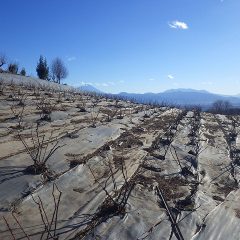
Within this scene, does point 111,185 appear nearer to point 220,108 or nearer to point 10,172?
point 10,172

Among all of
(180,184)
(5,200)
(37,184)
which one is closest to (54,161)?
(37,184)

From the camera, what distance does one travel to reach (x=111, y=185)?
190 inches

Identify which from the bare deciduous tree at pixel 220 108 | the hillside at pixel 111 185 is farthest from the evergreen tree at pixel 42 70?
the hillside at pixel 111 185

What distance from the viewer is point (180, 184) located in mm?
5289

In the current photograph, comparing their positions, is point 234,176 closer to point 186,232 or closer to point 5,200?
point 186,232

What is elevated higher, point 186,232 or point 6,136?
point 6,136

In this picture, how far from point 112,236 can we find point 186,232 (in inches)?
32.5

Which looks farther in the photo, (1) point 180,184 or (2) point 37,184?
(1) point 180,184

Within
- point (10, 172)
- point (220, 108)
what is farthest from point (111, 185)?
point (220, 108)

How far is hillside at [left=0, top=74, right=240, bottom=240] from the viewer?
3568mm

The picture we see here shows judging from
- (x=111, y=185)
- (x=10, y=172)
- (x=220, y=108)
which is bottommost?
(x=220, y=108)

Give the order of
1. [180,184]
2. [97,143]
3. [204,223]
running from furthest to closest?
[97,143] < [180,184] < [204,223]

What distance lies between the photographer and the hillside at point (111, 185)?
3.57 meters

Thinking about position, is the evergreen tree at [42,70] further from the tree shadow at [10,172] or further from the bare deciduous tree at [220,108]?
the tree shadow at [10,172]
